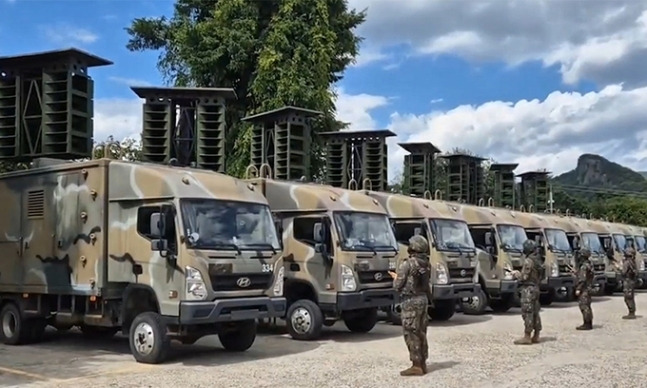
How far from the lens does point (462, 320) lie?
683 inches

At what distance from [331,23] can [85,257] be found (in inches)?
717

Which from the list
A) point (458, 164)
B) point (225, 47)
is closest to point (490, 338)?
point (458, 164)

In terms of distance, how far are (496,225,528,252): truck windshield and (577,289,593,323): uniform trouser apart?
388 centimetres

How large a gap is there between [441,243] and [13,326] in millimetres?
8280

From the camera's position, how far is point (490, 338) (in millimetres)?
13852

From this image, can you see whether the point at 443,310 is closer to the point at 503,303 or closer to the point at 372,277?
the point at 503,303

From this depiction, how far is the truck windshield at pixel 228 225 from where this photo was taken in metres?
10.8

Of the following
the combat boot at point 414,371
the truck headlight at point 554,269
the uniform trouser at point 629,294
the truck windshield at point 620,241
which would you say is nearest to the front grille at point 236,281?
the combat boot at point 414,371

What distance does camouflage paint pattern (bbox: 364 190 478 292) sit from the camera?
16.3m

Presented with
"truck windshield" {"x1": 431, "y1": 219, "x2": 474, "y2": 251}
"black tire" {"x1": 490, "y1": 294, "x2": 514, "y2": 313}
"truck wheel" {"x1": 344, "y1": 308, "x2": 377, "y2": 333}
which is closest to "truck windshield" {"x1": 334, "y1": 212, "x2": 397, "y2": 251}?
"truck wheel" {"x1": 344, "y1": 308, "x2": 377, "y2": 333}

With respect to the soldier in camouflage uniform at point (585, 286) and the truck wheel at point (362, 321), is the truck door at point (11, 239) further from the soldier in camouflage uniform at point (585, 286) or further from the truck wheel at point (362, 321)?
the soldier in camouflage uniform at point (585, 286)

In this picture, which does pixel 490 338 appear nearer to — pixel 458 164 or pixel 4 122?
pixel 4 122

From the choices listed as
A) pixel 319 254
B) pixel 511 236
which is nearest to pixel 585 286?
pixel 511 236

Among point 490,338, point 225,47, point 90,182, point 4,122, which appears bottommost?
point 490,338
